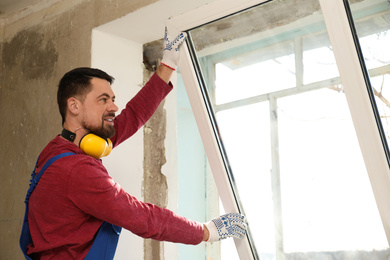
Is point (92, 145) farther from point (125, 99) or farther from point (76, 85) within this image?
point (125, 99)

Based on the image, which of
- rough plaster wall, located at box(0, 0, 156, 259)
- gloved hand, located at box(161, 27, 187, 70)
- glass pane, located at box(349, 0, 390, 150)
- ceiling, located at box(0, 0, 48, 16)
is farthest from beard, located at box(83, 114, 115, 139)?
ceiling, located at box(0, 0, 48, 16)

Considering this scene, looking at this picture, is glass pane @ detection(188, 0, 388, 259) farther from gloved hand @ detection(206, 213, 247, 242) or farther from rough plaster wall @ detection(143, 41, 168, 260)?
rough plaster wall @ detection(143, 41, 168, 260)

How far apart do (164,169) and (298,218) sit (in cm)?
115

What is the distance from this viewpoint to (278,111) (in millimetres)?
1943

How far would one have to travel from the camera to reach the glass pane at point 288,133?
5.80 ft

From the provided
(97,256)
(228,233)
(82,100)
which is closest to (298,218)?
(228,233)

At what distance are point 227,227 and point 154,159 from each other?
3.26 ft

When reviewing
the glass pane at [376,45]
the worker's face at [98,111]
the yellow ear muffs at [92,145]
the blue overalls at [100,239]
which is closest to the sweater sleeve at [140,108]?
the worker's face at [98,111]

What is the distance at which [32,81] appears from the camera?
2889 mm

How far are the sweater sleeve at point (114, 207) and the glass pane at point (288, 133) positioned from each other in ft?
1.51

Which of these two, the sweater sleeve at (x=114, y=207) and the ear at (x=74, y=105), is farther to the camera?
the ear at (x=74, y=105)

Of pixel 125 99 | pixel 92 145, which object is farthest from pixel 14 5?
pixel 92 145

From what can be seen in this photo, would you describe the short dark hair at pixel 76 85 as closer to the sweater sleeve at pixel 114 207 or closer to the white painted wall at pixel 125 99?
the sweater sleeve at pixel 114 207

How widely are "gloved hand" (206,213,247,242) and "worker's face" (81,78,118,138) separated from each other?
0.58 m
